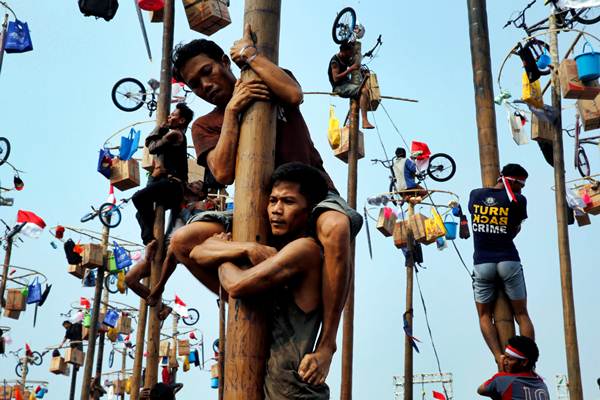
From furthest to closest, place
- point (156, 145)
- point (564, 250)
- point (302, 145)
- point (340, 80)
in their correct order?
point (340, 80) < point (564, 250) < point (156, 145) < point (302, 145)

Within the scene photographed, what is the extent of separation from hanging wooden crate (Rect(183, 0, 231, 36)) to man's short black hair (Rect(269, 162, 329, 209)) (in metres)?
6.02

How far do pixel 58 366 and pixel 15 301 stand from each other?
215 inches

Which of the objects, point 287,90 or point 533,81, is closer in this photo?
point 287,90

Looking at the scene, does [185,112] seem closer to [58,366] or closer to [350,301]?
[350,301]

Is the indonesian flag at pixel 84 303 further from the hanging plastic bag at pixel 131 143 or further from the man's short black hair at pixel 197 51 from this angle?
the man's short black hair at pixel 197 51

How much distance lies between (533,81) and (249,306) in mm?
7814

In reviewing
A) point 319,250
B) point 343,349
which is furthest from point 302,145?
point 343,349

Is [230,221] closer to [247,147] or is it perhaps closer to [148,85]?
[247,147]

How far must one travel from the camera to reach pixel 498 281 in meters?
6.45

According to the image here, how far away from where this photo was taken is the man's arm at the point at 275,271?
3.13m

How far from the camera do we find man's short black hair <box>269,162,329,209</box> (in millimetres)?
3322

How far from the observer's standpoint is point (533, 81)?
10055mm

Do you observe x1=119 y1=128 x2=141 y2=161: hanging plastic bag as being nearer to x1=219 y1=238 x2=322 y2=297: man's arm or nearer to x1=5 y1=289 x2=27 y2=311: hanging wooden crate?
x1=5 y1=289 x2=27 y2=311: hanging wooden crate

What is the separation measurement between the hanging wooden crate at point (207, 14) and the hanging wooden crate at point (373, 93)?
5254 millimetres
